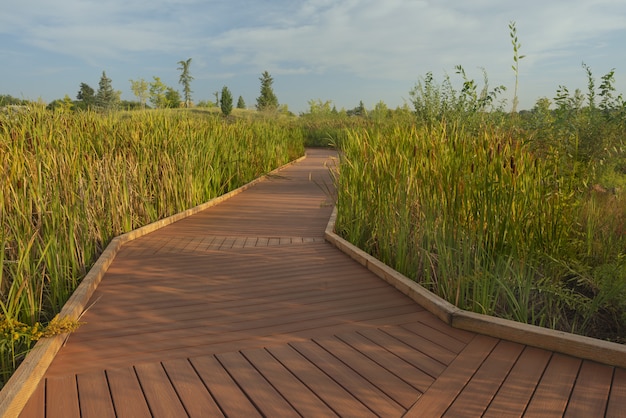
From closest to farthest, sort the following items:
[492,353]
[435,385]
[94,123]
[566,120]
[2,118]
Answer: [435,385] < [492,353] < [566,120] < [2,118] < [94,123]

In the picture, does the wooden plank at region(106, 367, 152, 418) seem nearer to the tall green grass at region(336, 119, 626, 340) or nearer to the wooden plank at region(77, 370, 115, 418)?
the wooden plank at region(77, 370, 115, 418)

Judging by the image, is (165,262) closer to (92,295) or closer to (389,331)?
(92,295)

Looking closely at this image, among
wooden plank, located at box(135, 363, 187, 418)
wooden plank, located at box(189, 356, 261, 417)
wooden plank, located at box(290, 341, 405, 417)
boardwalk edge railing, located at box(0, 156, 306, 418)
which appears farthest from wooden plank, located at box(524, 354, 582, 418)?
boardwalk edge railing, located at box(0, 156, 306, 418)

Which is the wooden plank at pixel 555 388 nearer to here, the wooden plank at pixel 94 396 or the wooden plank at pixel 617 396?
the wooden plank at pixel 617 396

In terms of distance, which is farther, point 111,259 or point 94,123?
point 94,123

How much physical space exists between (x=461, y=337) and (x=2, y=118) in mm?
5401

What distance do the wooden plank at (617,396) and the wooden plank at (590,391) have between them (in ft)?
0.06

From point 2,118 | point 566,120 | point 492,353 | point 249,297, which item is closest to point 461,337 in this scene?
point 492,353

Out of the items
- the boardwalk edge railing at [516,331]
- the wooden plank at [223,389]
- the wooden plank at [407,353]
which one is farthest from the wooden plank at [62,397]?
the boardwalk edge railing at [516,331]

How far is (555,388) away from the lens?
6.88 ft

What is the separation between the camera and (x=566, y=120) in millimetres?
3982

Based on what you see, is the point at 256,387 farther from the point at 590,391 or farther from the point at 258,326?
the point at 590,391

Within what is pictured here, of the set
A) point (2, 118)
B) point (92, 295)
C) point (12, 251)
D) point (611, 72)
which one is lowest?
point (92, 295)

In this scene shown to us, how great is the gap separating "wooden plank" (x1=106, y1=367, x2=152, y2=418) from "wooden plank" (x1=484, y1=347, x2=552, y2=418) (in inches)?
56.3
